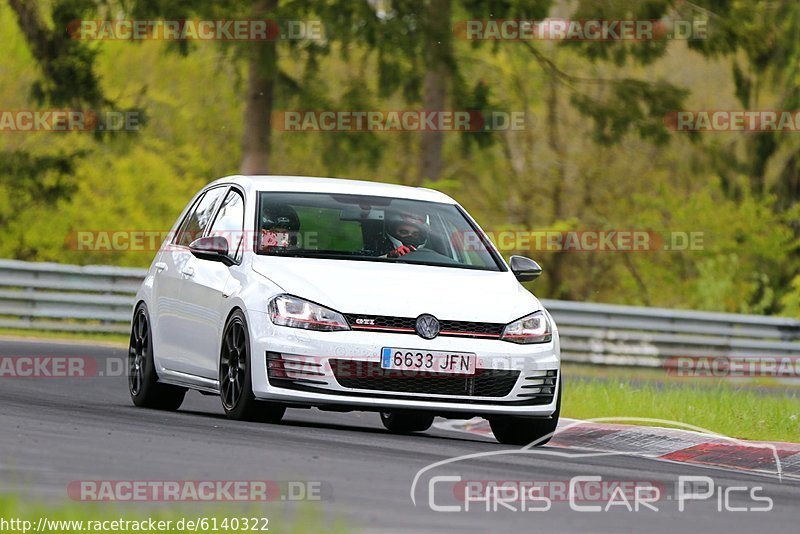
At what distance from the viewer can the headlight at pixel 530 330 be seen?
36.2ft

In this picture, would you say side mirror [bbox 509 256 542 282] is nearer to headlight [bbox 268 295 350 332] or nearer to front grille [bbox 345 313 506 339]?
front grille [bbox 345 313 506 339]

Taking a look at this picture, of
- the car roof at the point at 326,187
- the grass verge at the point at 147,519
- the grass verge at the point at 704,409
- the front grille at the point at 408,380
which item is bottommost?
the grass verge at the point at 704,409

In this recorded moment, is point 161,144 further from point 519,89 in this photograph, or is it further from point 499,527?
point 499,527

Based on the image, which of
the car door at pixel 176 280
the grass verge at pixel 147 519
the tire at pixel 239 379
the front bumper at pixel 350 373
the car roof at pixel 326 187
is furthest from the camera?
the car door at pixel 176 280

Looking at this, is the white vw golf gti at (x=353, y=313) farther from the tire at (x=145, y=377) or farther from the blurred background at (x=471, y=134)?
the blurred background at (x=471, y=134)

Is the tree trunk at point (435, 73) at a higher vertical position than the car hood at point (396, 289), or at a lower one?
higher

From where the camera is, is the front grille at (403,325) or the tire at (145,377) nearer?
the front grille at (403,325)

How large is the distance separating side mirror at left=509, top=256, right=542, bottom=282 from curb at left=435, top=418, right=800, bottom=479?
127 centimetres

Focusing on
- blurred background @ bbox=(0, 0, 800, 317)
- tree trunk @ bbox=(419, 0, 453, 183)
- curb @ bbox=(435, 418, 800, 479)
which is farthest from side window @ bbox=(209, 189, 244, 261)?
tree trunk @ bbox=(419, 0, 453, 183)

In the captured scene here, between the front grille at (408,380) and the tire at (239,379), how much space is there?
59cm

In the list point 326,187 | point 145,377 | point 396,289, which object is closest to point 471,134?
point 145,377

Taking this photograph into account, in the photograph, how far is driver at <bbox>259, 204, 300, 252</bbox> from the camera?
38.2 feet

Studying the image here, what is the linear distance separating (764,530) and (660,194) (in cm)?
3051

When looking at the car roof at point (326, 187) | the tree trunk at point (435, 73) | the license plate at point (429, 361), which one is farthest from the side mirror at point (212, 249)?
the tree trunk at point (435, 73)
